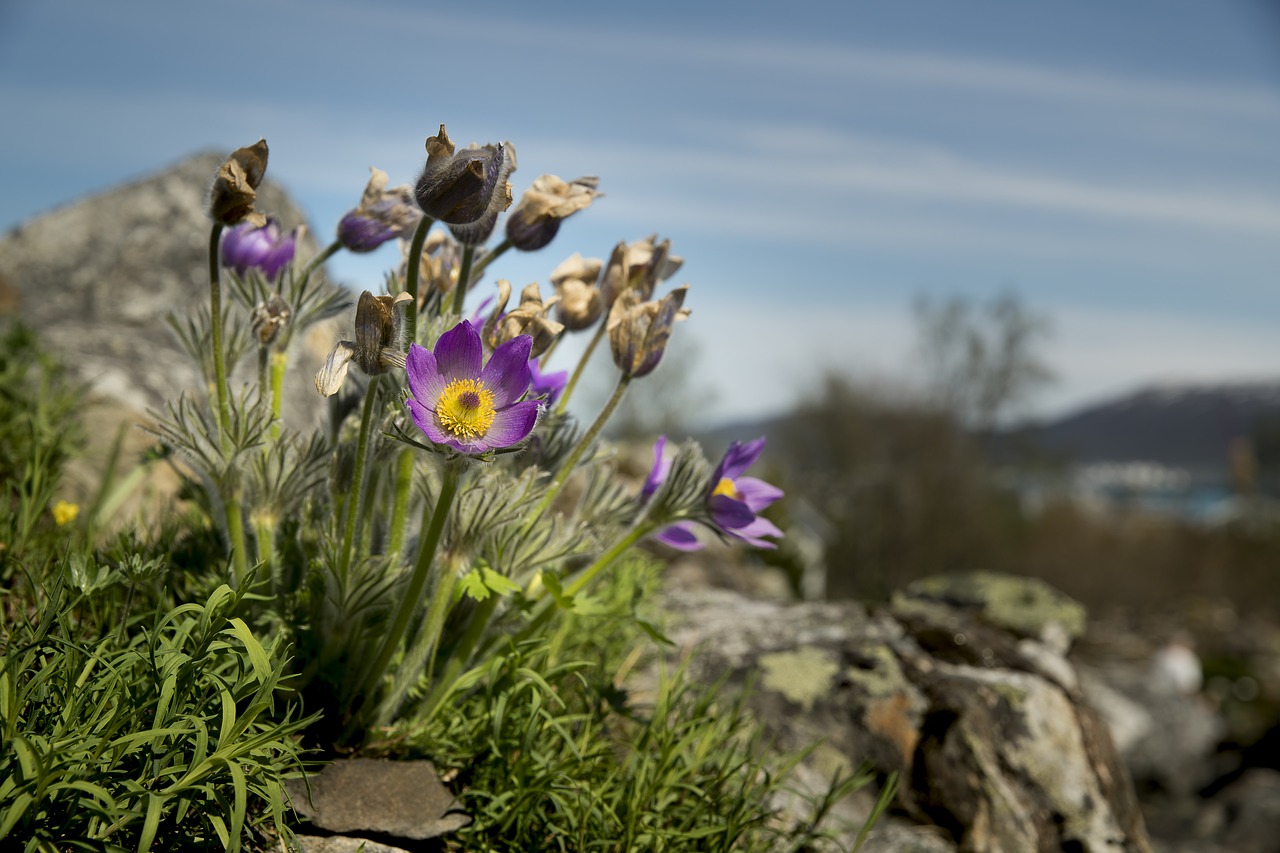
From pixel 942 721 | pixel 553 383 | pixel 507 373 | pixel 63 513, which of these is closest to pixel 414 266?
pixel 507 373

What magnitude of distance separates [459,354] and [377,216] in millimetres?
543

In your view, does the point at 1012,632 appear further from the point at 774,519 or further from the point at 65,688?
the point at 774,519

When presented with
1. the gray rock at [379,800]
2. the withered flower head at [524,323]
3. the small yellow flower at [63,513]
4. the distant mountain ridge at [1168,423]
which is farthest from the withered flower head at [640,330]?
the distant mountain ridge at [1168,423]

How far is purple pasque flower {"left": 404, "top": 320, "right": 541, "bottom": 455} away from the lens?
150 centimetres

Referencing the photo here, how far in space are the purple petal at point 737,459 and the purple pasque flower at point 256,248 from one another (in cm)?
109

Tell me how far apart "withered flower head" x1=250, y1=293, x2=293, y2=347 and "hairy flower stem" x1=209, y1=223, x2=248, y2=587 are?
7 cm

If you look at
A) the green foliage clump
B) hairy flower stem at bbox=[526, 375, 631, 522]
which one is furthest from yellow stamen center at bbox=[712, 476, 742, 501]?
the green foliage clump

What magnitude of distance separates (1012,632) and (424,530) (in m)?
2.50

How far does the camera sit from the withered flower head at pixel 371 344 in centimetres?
144

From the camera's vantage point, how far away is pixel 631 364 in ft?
6.10

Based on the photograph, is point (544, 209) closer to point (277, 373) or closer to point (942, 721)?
point (277, 373)

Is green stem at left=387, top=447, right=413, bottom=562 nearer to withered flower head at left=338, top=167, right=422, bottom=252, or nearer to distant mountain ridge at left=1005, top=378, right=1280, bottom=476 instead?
withered flower head at left=338, top=167, right=422, bottom=252

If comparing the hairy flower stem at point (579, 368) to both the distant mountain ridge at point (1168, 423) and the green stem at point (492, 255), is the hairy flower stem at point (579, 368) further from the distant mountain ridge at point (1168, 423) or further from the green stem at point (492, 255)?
the distant mountain ridge at point (1168, 423)

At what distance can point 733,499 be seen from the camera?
194cm
